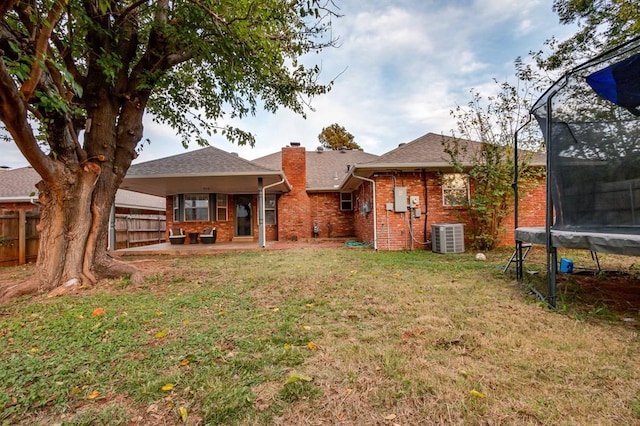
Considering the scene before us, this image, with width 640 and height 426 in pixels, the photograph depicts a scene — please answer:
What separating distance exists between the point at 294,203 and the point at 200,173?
5150mm

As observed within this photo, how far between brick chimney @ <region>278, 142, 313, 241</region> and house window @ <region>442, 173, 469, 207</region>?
648 centimetres

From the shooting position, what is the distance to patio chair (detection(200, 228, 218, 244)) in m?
12.6

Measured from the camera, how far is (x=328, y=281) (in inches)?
206

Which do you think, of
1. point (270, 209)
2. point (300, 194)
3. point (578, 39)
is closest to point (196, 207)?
point (270, 209)

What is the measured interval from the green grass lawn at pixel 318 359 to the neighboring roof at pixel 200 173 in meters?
5.83

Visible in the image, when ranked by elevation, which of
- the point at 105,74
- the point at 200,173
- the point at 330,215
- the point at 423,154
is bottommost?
the point at 330,215

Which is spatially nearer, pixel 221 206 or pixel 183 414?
pixel 183 414

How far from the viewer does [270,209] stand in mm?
14203

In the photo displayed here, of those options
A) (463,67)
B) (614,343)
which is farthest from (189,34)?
(463,67)

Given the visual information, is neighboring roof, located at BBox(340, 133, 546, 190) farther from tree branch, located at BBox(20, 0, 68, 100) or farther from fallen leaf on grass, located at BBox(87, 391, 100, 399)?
fallen leaf on grass, located at BBox(87, 391, 100, 399)

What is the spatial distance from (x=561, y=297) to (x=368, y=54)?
8242mm

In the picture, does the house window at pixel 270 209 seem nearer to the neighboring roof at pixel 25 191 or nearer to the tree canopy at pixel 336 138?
the neighboring roof at pixel 25 191

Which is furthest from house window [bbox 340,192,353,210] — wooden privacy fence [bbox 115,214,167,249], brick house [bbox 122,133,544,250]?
wooden privacy fence [bbox 115,214,167,249]

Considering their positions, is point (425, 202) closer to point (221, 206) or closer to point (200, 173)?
point (200, 173)
